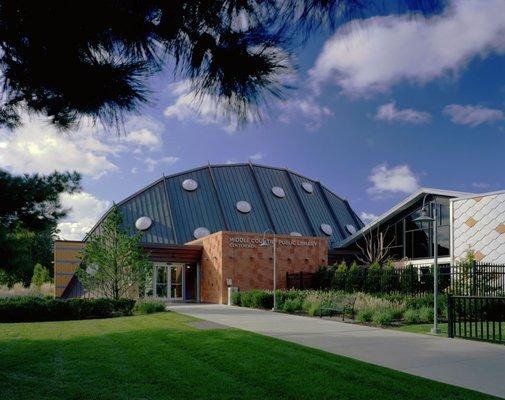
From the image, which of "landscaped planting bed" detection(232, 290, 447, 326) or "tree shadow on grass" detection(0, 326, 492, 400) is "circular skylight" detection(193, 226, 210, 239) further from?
"tree shadow on grass" detection(0, 326, 492, 400)

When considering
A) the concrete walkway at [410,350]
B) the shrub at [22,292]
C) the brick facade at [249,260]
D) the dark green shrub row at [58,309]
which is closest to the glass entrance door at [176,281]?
the brick facade at [249,260]

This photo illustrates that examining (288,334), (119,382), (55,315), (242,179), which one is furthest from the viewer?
(242,179)

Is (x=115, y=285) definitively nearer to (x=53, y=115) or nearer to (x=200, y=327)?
(x=200, y=327)

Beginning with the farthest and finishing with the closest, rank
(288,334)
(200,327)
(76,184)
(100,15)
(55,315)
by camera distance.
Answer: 1. (55,315)
2. (200,327)
3. (288,334)
4. (76,184)
5. (100,15)

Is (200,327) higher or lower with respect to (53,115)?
lower

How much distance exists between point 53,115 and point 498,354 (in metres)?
8.82

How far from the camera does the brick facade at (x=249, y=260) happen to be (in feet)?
92.9

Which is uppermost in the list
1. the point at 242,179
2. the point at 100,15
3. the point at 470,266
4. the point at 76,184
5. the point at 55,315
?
the point at 242,179

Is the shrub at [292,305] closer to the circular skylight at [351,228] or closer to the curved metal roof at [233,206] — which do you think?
the curved metal roof at [233,206]

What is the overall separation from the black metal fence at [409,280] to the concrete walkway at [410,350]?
7.38m

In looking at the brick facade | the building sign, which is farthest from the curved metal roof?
the building sign

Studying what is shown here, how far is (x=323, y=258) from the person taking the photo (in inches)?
1224

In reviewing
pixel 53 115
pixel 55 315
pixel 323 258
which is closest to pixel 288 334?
pixel 53 115

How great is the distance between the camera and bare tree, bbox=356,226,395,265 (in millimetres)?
33406
